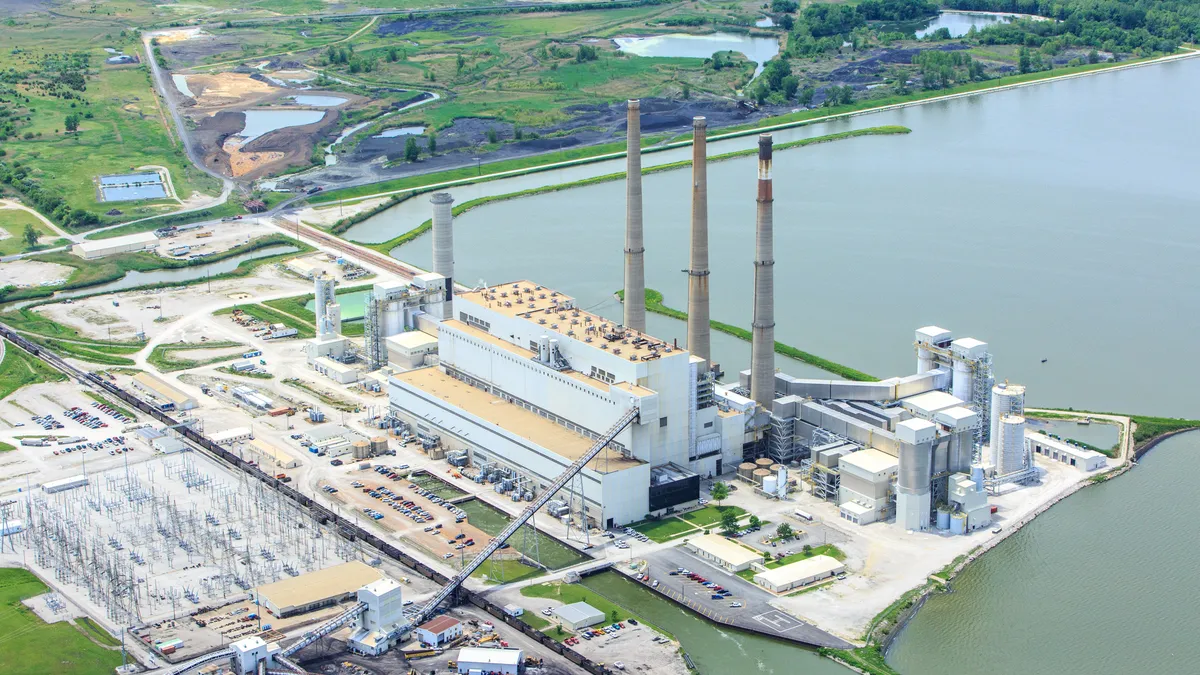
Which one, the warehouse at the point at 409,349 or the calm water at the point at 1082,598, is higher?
the warehouse at the point at 409,349

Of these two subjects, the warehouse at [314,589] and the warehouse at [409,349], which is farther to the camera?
the warehouse at [409,349]

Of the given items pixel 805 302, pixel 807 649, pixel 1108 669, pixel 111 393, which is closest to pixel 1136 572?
pixel 1108 669

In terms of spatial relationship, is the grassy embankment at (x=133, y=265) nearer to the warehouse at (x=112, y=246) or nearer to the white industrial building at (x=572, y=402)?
the warehouse at (x=112, y=246)

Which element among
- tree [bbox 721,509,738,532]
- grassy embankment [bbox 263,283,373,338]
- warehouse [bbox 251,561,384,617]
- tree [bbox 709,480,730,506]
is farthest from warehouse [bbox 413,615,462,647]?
grassy embankment [bbox 263,283,373,338]

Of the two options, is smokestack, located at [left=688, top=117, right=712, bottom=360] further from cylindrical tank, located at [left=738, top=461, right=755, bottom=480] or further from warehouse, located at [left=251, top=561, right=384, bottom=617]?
warehouse, located at [left=251, top=561, right=384, bottom=617]

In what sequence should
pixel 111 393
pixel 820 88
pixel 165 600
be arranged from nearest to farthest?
pixel 165 600
pixel 111 393
pixel 820 88

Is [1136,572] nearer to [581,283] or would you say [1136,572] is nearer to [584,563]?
[584,563]

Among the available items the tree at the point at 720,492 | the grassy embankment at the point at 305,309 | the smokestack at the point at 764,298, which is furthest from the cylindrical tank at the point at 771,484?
the grassy embankment at the point at 305,309
